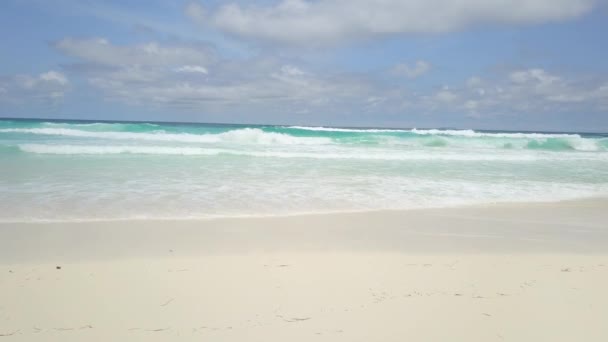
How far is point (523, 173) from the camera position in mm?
12070

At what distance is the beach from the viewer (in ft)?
8.23

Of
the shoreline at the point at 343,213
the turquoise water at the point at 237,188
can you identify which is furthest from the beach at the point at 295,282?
the turquoise water at the point at 237,188

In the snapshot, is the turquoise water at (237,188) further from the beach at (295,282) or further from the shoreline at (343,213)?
the beach at (295,282)

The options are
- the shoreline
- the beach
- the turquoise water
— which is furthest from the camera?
the turquoise water

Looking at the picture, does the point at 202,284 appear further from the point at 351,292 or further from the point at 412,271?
the point at 412,271

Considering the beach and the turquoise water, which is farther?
the turquoise water

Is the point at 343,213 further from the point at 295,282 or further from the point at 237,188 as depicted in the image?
the point at 295,282

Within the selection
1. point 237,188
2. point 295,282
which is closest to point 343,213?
point 237,188

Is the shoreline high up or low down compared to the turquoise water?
down

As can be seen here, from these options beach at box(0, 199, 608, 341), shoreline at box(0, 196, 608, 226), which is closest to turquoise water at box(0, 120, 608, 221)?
shoreline at box(0, 196, 608, 226)

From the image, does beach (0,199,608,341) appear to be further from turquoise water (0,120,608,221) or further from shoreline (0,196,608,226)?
turquoise water (0,120,608,221)

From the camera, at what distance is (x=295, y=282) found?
127 inches

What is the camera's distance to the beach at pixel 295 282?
2510 millimetres

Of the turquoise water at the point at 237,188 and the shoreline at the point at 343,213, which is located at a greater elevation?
the turquoise water at the point at 237,188
